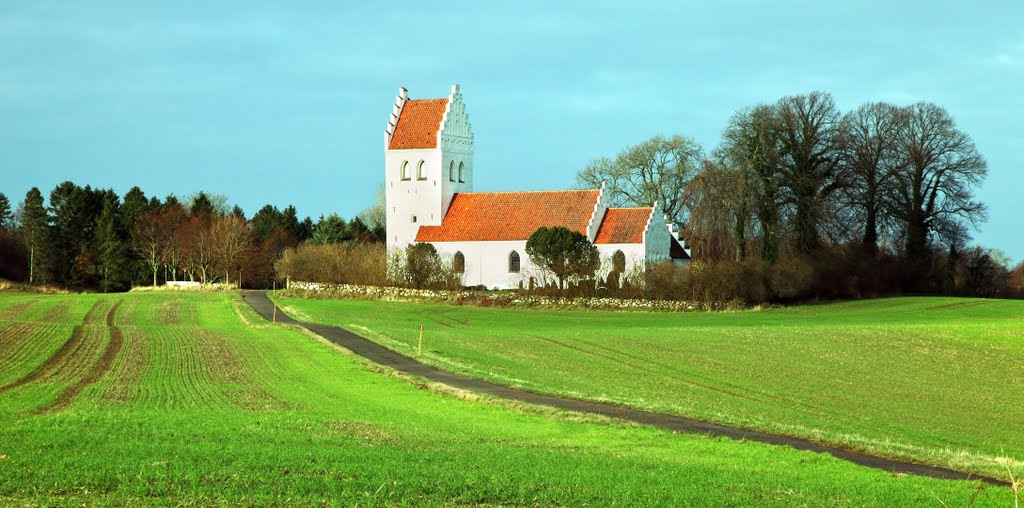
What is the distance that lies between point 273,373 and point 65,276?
76.7m

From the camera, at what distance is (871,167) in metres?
74.4

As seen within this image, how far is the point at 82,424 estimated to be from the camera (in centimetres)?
1638

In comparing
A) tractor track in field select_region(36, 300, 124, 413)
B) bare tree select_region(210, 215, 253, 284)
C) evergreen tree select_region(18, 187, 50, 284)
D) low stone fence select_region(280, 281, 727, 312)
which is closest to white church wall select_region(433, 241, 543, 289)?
low stone fence select_region(280, 281, 727, 312)

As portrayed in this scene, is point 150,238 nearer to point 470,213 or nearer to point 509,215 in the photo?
point 470,213

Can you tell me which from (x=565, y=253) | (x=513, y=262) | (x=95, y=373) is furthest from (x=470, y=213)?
(x=95, y=373)

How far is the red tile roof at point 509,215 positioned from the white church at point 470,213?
7cm

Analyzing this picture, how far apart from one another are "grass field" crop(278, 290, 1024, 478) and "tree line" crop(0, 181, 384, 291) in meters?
44.3

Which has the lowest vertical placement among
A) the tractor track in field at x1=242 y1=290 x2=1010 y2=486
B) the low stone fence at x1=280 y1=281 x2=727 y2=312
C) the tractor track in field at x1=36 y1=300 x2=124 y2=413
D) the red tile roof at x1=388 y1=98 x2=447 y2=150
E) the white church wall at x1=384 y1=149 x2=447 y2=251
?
the tractor track in field at x1=242 y1=290 x2=1010 y2=486

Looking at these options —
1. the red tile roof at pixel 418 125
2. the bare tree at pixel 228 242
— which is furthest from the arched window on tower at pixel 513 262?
the bare tree at pixel 228 242

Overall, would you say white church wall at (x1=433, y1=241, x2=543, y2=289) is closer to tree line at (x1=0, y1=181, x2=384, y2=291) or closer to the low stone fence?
the low stone fence

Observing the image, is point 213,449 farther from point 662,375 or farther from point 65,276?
point 65,276

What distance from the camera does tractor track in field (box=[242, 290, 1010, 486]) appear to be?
16.2 m

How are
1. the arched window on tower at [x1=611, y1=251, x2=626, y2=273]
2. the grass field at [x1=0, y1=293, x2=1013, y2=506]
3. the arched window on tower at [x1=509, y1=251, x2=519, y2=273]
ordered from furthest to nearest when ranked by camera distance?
the arched window on tower at [x1=509, y1=251, x2=519, y2=273], the arched window on tower at [x1=611, y1=251, x2=626, y2=273], the grass field at [x1=0, y1=293, x2=1013, y2=506]

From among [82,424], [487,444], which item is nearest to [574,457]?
[487,444]
